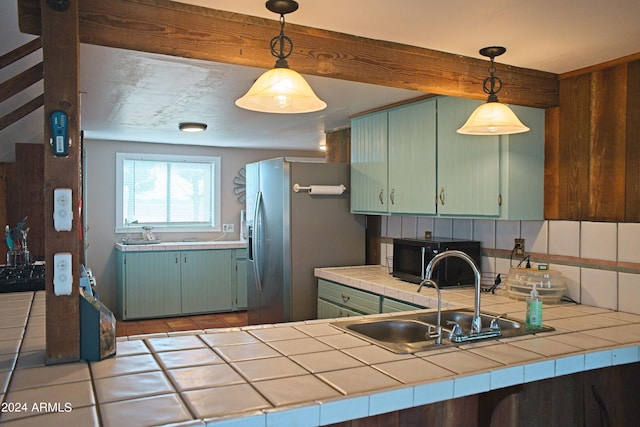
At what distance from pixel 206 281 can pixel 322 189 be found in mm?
2596

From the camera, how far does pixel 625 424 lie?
2.07 meters

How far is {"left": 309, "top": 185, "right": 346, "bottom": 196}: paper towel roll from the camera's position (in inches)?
161

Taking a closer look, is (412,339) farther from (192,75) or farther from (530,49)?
(192,75)

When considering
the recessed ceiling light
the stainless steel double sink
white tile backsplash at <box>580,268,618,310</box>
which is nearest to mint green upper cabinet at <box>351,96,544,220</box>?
white tile backsplash at <box>580,268,618,310</box>

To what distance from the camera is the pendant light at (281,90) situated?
167 centimetres

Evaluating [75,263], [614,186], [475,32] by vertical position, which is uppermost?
[475,32]

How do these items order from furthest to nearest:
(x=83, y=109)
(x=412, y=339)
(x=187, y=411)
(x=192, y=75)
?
(x=83, y=109) → (x=192, y=75) → (x=412, y=339) → (x=187, y=411)

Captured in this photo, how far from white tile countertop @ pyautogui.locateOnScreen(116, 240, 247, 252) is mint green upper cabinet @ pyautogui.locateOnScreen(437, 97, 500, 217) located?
3472mm

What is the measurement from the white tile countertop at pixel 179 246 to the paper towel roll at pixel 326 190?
7.71 ft

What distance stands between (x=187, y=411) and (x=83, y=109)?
11.2 feet

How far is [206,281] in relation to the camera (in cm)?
605

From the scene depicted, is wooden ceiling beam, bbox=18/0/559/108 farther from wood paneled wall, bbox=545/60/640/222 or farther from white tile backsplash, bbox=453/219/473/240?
white tile backsplash, bbox=453/219/473/240

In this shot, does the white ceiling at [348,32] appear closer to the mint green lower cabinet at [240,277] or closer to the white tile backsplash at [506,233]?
the white tile backsplash at [506,233]

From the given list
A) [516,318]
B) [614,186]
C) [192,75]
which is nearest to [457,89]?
[614,186]
